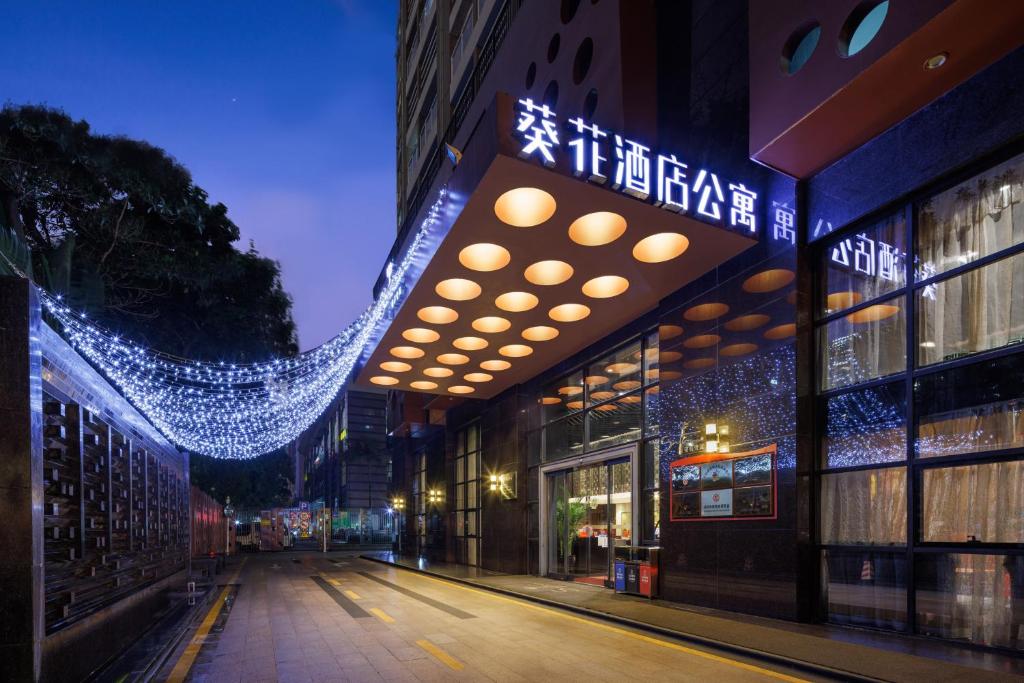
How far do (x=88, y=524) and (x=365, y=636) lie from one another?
13.3ft

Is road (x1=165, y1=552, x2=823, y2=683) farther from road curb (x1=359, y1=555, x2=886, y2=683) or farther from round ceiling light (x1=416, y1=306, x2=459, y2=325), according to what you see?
round ceiling light (x1=416, y1=306, x2=459, y2=325)

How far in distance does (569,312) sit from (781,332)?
4.98 meters

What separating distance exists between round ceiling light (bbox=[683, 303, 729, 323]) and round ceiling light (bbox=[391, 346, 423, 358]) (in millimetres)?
7416

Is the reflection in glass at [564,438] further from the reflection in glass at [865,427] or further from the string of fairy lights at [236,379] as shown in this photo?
the reflection in glass at [865,427]

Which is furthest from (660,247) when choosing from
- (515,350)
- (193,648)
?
(193,648)

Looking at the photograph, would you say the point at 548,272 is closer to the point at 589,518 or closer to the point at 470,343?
the point at 470,343

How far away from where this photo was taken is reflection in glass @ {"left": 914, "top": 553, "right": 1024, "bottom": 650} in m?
7.12

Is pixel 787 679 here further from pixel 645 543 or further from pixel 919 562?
pixel 645 543

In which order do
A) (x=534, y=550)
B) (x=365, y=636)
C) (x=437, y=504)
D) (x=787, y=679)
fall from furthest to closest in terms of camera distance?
(x=437, y=504) → (x=534, y=550) → (x=365, y=636) → (x=787, y=679)

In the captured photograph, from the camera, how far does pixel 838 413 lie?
31.4 feet

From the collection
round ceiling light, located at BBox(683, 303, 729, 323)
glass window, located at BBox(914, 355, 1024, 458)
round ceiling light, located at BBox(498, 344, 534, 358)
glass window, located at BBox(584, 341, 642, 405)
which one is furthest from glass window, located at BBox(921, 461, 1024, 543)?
round ceiling light, located at BBox(498, 344, 534, 358)

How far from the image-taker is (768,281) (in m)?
10.6

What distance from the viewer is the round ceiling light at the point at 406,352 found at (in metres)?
16.5

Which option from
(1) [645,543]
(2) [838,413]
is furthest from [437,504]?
(2) [838,413]
